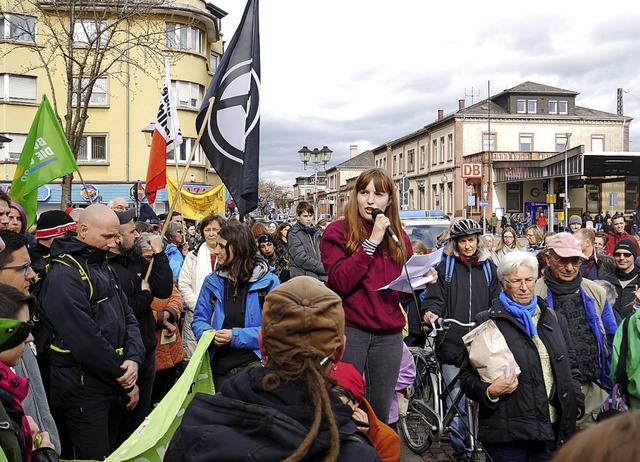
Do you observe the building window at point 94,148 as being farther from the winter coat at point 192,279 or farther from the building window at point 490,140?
the building window at point 490,140

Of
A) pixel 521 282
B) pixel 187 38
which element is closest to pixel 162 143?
pixel 521 282

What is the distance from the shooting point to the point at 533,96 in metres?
58.6

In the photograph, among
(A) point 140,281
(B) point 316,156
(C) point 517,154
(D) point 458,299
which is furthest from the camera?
(C) point 517,154

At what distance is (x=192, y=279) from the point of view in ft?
23.1

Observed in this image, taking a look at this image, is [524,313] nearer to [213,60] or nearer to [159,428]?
[159,428]

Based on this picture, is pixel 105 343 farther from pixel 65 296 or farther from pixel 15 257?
pixel 15 257

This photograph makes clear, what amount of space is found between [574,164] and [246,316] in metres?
36.7

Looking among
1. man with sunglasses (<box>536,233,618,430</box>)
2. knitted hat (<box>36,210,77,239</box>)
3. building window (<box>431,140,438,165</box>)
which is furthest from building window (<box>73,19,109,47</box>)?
building window (<box>431,140,438,165</box>)

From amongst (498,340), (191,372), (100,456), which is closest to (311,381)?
(191,372)

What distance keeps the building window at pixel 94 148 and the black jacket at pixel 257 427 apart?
32.3 meters

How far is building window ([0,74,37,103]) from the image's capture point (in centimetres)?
3034

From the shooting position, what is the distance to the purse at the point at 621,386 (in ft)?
13.5

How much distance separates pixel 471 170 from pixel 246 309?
4952cm

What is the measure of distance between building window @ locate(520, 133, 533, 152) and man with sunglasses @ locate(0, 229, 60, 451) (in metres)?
57.5
